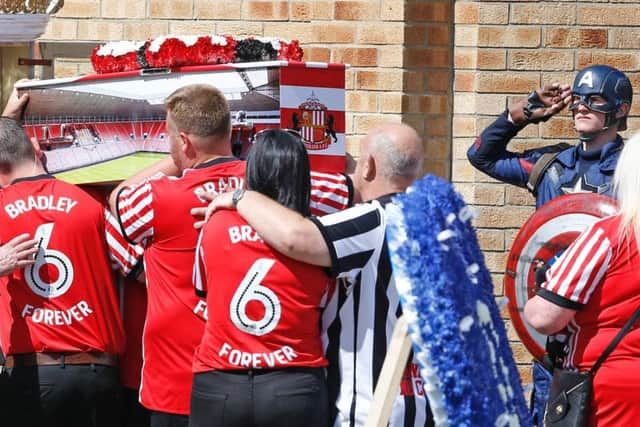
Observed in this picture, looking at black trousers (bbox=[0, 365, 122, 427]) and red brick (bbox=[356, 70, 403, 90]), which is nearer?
black trousers (bbox=[0, 365, 122, 427])

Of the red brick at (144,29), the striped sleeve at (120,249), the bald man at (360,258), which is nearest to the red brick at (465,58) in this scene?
the red brick at (144,29)

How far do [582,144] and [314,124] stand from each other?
129 centimetres

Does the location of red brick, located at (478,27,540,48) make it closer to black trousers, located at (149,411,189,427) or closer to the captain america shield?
the captain america shield

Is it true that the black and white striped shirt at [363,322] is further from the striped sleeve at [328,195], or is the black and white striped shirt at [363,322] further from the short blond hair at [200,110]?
the short blond hair at [200,110]

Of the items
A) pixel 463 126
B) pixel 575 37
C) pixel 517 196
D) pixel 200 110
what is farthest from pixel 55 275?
pixel 575 37

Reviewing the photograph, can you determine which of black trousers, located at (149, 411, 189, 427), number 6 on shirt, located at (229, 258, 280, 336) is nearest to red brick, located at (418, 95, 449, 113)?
black trousers, located at (149, 411, 189, 427)

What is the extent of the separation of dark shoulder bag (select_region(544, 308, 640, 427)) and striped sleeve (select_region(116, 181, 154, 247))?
1.57 metres

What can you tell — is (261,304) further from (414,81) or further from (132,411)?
(414,81)

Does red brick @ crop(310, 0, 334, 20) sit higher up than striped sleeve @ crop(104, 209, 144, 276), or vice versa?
red brick @ crop(310, 0, 334, 20)

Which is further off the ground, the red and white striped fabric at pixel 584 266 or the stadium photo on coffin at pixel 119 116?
the stadium photo on coffin at pixel 119 116

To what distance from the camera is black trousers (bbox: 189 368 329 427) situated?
3.81 meters

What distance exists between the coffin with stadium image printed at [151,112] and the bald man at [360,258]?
0.69 meters

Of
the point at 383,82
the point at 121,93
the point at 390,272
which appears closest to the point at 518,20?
the point at 383,82

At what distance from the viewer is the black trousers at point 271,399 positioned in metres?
3.81
